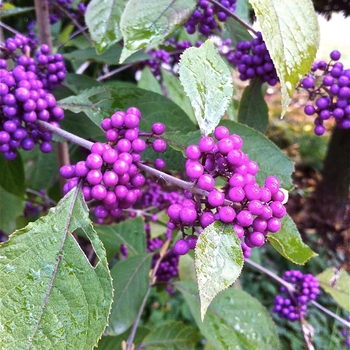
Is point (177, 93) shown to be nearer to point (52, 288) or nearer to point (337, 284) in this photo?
point (337, 284)

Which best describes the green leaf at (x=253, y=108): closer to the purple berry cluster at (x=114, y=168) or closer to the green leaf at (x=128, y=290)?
the purple berry cluster at (x=114, y=168)

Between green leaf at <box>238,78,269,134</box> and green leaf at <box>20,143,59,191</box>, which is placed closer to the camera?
green leaf at <box>238,78,269,134</box>

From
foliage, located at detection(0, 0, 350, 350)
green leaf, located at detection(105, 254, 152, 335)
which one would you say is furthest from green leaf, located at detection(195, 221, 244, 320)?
green leaf, located at detection(105, 254, 152, 335)

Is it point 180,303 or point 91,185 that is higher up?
point 91,185

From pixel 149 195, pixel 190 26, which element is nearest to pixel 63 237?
pixel 190 26

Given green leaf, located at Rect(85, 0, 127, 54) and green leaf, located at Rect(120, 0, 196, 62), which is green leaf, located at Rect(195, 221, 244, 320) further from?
green leaf, located at Rect(85, 0, 127, 54)

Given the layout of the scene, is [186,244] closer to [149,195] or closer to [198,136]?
[198,136]
